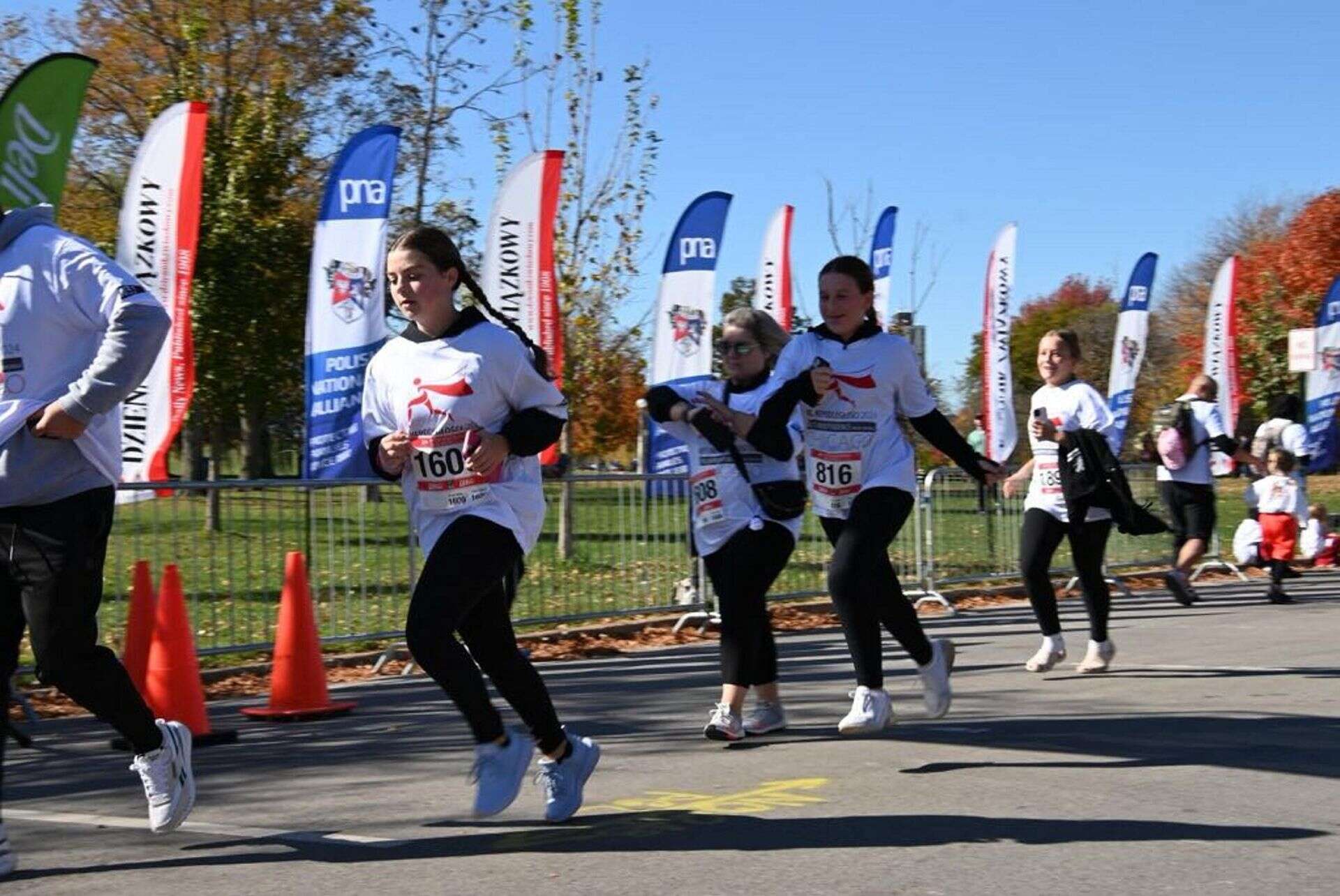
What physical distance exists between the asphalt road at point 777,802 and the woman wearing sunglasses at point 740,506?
0.39 meters

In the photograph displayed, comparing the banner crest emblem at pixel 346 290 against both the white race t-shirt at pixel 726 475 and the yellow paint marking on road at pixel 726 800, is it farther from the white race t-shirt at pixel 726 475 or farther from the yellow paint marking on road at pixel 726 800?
the yellow paint marking on road at pixel 726 800

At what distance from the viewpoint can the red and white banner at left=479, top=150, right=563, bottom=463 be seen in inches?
564

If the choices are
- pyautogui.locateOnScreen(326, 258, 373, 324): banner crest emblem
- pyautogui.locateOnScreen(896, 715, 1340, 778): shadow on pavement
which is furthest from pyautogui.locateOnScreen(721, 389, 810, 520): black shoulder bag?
pyautogui.locateOnScreen(326, 258, 373, 324): banner crest emblem

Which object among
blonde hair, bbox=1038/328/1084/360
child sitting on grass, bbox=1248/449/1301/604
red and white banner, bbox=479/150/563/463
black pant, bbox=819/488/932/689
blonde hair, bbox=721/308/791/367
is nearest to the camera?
black pant, bbox=819/488/932/689

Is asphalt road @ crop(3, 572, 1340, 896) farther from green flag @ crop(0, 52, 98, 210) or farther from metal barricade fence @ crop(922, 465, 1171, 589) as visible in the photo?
metal barricade fence @ crop(922, 465, 1171, 589)

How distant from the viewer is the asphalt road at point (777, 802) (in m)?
4.98

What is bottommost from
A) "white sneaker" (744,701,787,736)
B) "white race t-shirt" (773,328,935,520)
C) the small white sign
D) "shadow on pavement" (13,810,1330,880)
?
"shadow on pavement" (13,810,1330,880)

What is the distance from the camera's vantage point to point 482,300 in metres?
6.02

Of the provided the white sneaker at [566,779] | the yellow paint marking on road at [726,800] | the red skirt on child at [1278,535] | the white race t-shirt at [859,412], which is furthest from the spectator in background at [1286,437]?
the white sneaker at [566,779]

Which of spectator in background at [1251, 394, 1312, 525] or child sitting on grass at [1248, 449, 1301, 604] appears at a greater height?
spectator in background at [1251, 394, 1312, 525]

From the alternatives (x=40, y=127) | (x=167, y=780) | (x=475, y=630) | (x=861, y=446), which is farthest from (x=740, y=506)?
(x=40, y=127)

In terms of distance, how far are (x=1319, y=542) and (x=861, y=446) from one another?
13.8 m

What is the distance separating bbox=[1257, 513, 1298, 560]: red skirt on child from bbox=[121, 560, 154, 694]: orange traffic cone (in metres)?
10.3

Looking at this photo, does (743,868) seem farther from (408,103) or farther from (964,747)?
(408,103)
